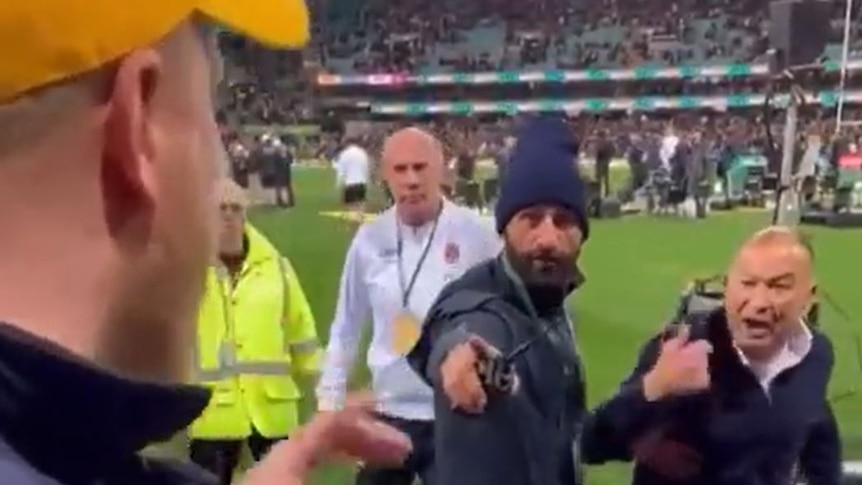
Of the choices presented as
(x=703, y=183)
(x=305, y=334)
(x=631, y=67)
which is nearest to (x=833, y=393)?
(x=305, y=334)

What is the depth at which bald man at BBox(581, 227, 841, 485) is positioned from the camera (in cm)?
408

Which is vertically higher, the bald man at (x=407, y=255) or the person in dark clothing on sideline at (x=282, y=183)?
the bald man at (x=407, y=255)

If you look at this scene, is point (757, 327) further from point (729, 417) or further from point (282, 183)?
point (282, 183)

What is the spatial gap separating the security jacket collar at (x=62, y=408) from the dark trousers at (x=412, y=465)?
438cm

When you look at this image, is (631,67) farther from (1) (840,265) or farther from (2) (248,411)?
(2) (248,411)

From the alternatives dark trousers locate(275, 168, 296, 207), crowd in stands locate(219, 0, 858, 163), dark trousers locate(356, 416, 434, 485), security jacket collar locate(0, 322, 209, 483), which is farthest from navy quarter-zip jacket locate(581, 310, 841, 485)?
crowd in stands locate(219, 0, 858, 163)

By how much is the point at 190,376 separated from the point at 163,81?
0.23 metres

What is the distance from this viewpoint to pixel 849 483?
6777 mm

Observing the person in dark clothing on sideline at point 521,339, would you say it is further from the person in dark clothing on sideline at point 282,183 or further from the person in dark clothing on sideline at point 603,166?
the person in dark clothing on sideline at point 282,183

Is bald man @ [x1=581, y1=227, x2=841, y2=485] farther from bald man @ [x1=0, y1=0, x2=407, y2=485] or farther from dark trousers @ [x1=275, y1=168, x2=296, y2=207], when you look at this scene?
dark trousers @ [x1=275, y1=168, x2=296, y2=207]

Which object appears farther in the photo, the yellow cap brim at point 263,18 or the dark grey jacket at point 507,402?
the dark grey jacket at point 507,402

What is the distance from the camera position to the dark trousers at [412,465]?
561cm

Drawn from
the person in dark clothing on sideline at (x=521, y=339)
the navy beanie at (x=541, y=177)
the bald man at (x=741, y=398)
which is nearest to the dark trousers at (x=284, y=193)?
the navy beanie at (x=541, y=177)

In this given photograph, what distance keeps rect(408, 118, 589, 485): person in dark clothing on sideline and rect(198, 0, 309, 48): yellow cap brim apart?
2635 millimetres
